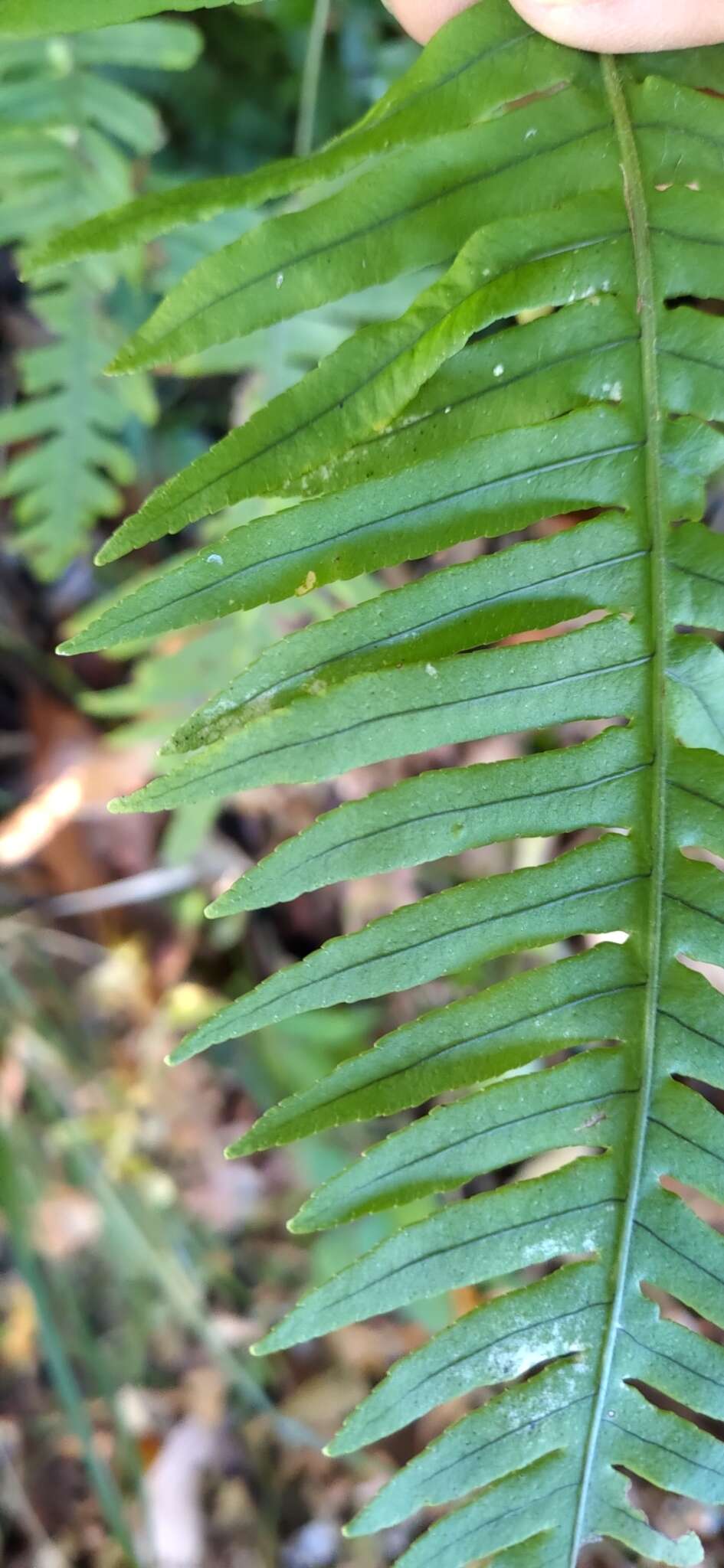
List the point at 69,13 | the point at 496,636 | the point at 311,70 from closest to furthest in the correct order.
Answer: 1. the point at 69,13
2. the point at 496,636
3. the point at 311,70

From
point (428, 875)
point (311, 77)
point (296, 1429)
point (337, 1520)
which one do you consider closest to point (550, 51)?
point (311, 77)

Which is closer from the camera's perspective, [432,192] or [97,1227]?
[432,192]

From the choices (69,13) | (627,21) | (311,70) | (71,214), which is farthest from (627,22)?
(71,214)

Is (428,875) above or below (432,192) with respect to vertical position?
below

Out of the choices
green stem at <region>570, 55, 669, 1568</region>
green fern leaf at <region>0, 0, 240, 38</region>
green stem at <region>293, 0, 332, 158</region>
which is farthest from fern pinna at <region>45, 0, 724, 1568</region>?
green stem at <region>293, 0, 332, 158</region>

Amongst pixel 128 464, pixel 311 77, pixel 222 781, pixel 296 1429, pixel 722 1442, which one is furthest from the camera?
Answer: pixel 296 1429

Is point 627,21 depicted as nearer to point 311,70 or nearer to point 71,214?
point 311,70

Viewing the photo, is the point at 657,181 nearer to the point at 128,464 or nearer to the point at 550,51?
the point at 550,51

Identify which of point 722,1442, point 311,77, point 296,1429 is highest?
point 311,77
